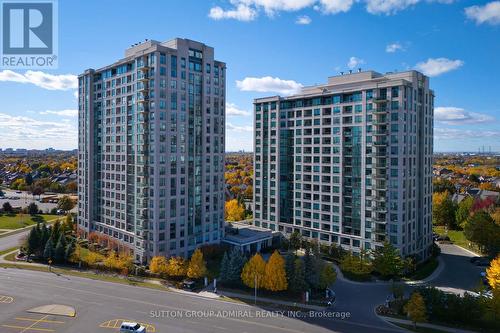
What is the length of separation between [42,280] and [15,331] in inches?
836

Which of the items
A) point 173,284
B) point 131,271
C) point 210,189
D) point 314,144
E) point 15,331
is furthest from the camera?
point 314,144

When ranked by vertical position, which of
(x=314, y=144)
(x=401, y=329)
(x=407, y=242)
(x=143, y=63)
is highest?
(x=143, y=63)

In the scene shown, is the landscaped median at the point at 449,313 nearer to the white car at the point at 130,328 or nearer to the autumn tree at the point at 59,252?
the white car at the point at 130,328

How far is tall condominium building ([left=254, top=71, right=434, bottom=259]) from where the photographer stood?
250 feet

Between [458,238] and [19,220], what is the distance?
14418 centimetres

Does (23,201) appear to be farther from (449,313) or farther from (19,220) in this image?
(449,313)

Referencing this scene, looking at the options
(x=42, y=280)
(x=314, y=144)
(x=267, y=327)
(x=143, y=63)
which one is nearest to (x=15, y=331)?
(x=42, y=280)

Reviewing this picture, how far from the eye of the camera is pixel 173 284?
66.1m

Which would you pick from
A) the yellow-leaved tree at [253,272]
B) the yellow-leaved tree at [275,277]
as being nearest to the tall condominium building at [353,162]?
the yellow-leaved tree at [275,277]

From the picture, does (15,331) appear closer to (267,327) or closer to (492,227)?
(267,327)

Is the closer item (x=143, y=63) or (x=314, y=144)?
(x=143, y=63)

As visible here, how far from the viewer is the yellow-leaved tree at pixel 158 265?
67.8m

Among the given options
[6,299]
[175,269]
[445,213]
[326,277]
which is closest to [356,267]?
[326,277]

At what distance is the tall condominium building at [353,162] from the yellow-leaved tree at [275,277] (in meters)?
28.4
